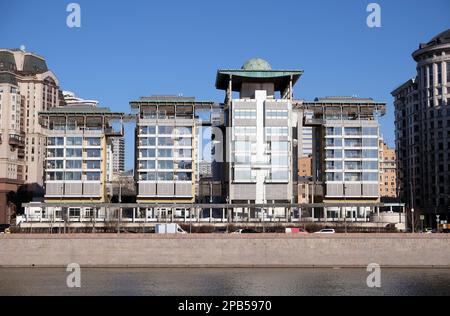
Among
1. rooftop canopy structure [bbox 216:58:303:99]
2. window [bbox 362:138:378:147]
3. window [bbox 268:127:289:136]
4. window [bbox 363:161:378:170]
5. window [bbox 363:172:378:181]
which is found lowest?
window [bbox 363:172:378:181]

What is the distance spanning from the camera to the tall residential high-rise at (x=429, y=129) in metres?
136

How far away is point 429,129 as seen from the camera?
14062cm

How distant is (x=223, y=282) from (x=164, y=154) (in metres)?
58.1

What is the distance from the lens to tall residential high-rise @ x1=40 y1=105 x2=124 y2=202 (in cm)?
11562

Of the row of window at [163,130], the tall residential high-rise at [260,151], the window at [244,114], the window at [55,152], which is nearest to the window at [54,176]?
the window at [55,152]

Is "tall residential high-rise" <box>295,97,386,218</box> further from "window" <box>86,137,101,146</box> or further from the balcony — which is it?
the balcony

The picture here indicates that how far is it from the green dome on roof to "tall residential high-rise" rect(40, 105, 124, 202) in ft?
82.3

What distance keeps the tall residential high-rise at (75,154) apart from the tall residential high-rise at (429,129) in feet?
198

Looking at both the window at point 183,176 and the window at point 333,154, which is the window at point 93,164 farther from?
the window at point 333,154

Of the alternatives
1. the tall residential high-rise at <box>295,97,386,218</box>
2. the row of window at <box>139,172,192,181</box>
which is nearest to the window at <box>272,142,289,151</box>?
the tall residential high-rise at <box>295,97,386,218</box>

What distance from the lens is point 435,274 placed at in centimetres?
6956

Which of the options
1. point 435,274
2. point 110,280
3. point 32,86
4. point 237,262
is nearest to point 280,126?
point 237,262

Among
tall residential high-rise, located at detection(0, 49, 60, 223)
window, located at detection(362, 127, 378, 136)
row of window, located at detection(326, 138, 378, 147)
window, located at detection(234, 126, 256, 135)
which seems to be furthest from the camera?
tall residential high-rise, located at detection(0, 49, 60, 223)

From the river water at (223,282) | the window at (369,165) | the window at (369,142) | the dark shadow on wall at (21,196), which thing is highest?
the window at (369,142)
